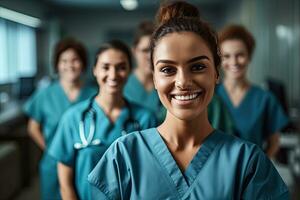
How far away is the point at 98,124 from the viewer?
59.4 inches

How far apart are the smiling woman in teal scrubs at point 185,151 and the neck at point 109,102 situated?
56 cm

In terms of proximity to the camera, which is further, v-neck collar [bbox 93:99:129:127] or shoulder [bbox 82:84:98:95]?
shoulder [bbox 82:84:98:95]

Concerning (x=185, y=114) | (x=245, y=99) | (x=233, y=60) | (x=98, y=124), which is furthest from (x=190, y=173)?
(x=245, y=99)

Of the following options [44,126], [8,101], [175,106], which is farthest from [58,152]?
[8,101]

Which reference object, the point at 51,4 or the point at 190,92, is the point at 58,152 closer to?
the point at 190,92

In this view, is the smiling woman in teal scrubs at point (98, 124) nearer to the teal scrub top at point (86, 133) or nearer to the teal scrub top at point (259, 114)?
the teal scrub top at point (86, 133)

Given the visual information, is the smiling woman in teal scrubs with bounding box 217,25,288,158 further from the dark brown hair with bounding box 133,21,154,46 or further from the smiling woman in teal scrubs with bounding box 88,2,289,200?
the smiling woman in teal scrubs with bounding box 88,2,289,200

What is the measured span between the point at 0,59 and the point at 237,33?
4320 millimetres

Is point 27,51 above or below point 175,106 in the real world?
above

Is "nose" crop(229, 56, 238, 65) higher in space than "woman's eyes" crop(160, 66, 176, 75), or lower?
higher

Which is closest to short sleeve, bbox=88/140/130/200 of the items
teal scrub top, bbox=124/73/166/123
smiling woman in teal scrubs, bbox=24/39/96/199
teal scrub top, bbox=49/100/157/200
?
teal scrub top, bbox=49/100/157/200

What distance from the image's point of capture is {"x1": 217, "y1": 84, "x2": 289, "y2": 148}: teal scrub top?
1881 millimetres

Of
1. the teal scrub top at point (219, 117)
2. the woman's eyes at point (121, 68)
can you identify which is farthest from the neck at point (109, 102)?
the teal scrub top at point (219, 117)

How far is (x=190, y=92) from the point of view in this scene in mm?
918
